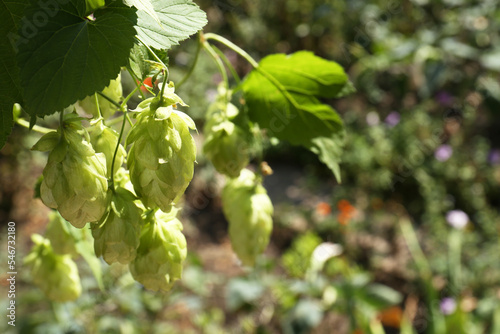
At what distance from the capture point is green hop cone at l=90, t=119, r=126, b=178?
44cm

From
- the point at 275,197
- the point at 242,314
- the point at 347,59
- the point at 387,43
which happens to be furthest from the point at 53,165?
the point at 347,59

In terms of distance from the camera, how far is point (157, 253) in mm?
464

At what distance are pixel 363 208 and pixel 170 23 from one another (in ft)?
9.16

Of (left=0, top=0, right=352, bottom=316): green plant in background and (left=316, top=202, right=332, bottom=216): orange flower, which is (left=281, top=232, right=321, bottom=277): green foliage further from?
(left=0, top=0, right=352, bottom=316): green plant in background

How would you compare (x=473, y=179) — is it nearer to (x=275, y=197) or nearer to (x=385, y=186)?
(x=385, y=186)

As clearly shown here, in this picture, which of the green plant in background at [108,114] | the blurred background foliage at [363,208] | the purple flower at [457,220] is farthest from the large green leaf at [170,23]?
the purple flower at [457,220]

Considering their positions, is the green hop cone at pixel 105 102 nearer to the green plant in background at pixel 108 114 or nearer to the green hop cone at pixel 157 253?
the green plant in background at pixel 108 114

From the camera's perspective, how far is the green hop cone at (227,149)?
1.92 ft

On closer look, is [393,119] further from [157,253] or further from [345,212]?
[157,253]

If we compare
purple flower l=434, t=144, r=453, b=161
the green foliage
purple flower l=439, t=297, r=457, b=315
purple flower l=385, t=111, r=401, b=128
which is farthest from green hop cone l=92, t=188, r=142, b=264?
purple flower l=385, t=111, r=401, b=128

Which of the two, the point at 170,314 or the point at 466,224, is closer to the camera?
the point at 170,314

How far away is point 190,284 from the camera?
1852mm

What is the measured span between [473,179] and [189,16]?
3.04 meters

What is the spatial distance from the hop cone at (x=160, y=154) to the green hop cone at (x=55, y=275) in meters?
0.37
